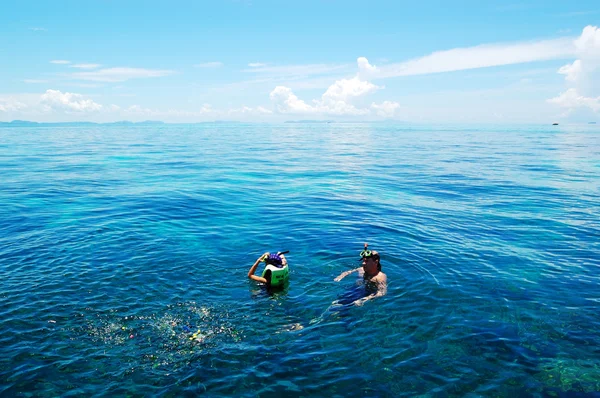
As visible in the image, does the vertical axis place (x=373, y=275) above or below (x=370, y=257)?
below

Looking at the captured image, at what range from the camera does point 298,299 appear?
48.4 feet

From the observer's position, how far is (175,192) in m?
35.9

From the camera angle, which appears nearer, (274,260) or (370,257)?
(274,260)

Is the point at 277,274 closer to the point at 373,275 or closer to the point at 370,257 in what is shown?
the point at 370,257

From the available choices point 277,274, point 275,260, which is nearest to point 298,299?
point 277,274

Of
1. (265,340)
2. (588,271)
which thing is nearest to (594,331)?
(588,271)

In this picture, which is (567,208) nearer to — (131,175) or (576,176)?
(576,176)

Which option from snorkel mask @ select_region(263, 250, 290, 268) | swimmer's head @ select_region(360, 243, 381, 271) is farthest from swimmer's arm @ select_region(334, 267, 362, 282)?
snorkel mask @ select_region(263, 250, 290, 268)

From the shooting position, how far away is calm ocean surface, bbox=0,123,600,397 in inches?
410

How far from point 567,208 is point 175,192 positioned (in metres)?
33.4

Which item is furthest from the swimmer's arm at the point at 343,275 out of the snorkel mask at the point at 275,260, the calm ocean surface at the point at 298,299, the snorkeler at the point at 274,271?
the snorkel mask at the point at 275,260

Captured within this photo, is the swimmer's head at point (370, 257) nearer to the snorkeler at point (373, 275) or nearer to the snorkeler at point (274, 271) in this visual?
the snorkeler at point (373, 275)

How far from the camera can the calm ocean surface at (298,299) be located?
10.4m

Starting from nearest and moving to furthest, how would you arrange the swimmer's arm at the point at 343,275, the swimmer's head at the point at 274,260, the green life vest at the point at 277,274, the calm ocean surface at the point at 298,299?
the calm ocean surface at the point at 298,299, the green life vest at the point at 277,274, the swimmer's head at the point at 274,260, the swimmer's arm at the point at 343,275
